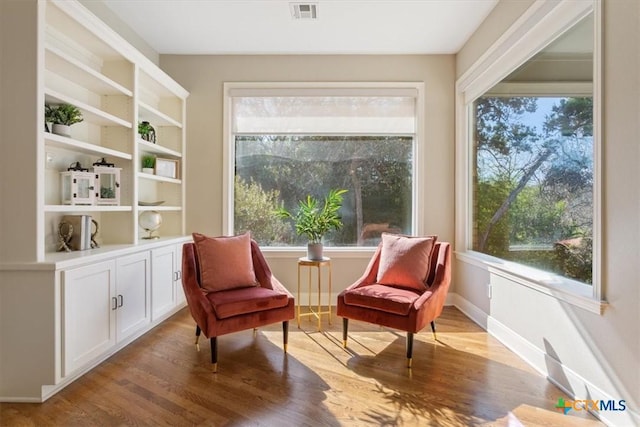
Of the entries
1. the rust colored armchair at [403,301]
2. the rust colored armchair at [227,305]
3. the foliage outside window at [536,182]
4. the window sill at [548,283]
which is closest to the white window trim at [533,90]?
the window sill at [548,283]

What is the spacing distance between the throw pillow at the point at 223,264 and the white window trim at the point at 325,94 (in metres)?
1.01

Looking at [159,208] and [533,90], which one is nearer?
[533,90]

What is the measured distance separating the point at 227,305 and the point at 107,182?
151 centimetres

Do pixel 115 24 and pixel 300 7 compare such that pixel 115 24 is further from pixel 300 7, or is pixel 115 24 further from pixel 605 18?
pixel 605 18

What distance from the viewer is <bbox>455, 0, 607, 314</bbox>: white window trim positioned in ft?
6.14

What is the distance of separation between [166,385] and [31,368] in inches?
29.5

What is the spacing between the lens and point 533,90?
2.58 metres

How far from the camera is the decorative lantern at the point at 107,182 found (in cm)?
274

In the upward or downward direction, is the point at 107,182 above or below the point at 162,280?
above

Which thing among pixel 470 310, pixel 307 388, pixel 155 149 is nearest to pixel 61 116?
pixel 155 149

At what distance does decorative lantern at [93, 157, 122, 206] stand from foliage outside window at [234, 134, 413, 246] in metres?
1.34

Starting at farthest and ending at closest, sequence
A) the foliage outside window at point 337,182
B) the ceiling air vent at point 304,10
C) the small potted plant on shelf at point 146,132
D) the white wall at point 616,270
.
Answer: the foliage outside window at point 337,182, the small potted plant on shelf at point 146,132, the ceiling air vent at point 304,10, the white wall at point 616,270

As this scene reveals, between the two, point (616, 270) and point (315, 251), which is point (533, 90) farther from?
point (315, 251)

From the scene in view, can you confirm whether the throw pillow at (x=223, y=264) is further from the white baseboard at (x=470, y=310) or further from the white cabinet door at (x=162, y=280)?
the white baseboard at (x=470, y=310)
